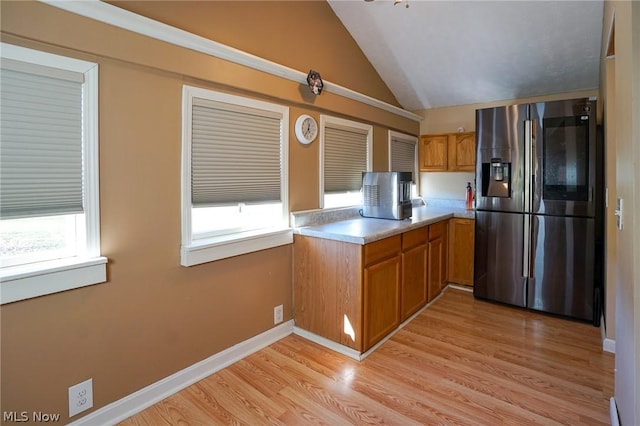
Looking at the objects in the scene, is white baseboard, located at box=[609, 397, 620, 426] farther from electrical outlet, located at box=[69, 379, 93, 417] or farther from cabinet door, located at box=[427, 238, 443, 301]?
electrical outlet, located at box=[69, 379, 93, 417]

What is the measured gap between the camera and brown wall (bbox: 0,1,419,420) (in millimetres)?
1571

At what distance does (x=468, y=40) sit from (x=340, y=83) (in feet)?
4.27

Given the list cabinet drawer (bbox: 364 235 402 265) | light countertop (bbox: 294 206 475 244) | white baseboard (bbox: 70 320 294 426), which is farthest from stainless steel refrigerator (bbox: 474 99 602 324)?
white baseboard (bbox: 70 320 294 426)

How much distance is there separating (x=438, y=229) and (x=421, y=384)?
6.08ft

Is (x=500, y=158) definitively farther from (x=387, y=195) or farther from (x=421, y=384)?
(x=421, y=384)

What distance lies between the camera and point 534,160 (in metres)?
3.24

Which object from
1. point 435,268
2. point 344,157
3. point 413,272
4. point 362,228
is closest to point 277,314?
point 362,228

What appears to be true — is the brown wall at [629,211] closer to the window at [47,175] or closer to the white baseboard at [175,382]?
the white baseboard at [175,382]

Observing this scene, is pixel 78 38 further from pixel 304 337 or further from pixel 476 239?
pixel 476 239

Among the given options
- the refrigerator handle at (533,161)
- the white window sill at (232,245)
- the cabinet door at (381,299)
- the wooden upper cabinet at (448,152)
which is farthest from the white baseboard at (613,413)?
the wooden upper cabinet at (448,152)

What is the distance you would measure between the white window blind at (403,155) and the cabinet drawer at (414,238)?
125 centimetres

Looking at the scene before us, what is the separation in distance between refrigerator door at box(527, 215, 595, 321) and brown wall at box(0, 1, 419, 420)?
2632 millimetres

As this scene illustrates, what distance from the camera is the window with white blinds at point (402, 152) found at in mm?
4312

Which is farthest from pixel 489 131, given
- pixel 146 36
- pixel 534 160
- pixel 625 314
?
pixel 146 36
